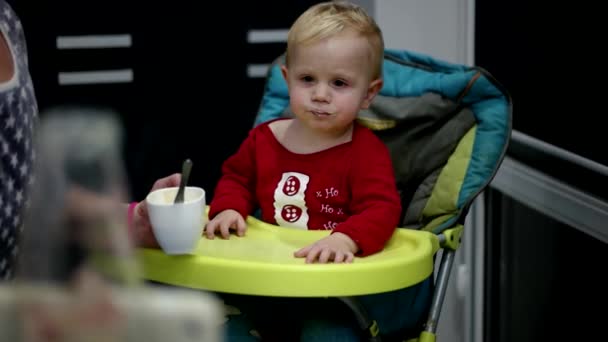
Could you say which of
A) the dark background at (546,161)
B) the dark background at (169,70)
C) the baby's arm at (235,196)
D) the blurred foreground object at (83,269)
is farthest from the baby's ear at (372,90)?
the blurred foreground object at (83,269)

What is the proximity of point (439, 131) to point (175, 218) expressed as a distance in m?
0.77

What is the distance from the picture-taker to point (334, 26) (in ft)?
5.58

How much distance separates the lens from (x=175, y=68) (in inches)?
107

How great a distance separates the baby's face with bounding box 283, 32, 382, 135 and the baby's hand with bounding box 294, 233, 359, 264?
271mm

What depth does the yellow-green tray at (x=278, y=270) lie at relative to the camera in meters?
1.45

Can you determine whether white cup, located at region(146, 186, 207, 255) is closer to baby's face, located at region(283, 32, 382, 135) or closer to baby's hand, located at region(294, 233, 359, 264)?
baby's hand, located at region(294, 233, 359, 264)

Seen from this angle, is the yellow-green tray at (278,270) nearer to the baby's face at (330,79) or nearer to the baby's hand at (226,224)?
the baby's hand at (226,224)

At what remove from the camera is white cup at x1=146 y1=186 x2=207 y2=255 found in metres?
1.32

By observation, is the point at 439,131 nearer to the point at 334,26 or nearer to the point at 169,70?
the point at 334,26

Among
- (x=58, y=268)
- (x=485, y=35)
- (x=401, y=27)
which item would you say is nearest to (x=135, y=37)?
(x=401, y=27)

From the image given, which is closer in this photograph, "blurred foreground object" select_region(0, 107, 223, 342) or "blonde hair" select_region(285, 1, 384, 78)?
"blurred foreground object" select_region(0, 107, 223, 342)

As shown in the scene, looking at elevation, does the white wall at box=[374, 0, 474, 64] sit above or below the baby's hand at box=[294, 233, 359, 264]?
above

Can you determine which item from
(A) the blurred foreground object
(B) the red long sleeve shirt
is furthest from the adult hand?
(A) the blurred foreground object

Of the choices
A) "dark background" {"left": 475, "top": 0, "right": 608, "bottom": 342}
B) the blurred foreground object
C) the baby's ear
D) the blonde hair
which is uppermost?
the blurred foreground object
